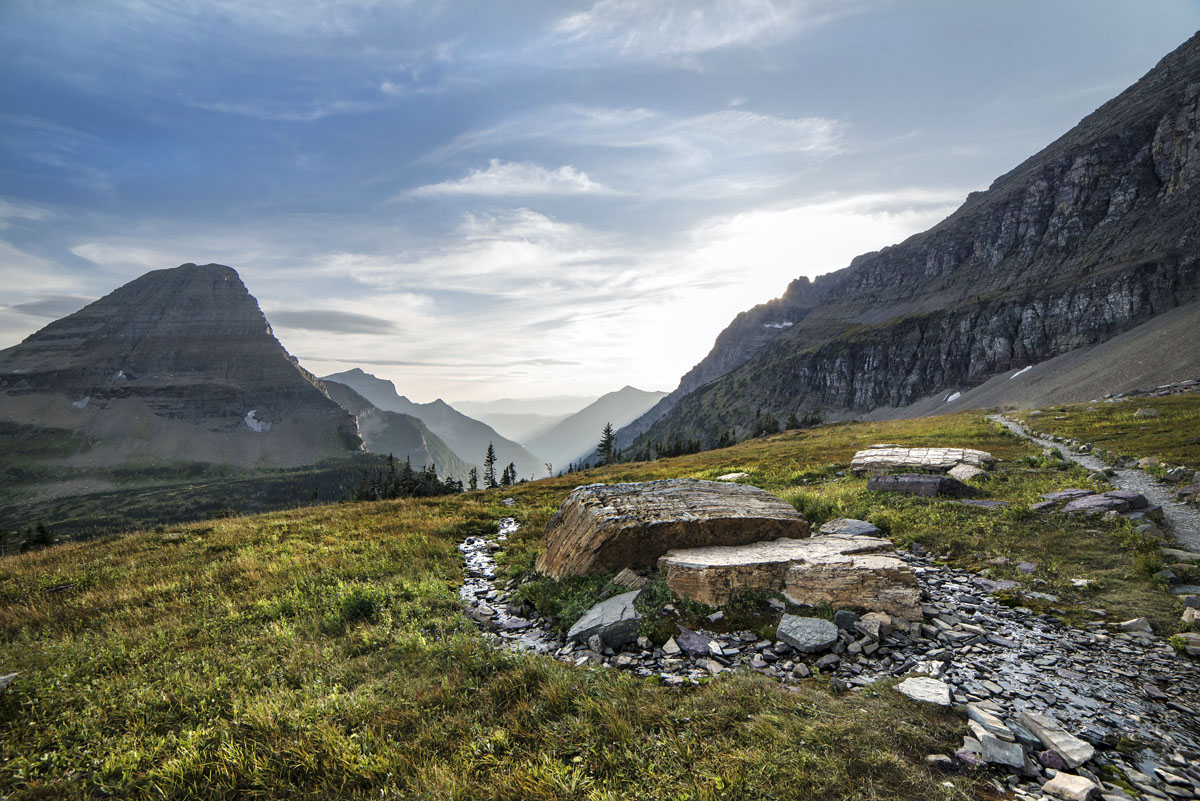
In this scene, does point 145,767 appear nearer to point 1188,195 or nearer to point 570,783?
point 570,783

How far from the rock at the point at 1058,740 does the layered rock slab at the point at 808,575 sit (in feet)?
10.00

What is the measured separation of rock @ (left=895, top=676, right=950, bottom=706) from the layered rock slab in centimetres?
233

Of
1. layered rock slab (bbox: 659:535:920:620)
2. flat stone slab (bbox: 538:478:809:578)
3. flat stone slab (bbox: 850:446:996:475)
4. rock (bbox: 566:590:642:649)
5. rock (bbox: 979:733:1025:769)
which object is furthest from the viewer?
flat stone slab (bbox: 850:446:996:475)

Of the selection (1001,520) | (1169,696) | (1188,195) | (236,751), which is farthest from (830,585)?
(1188,195)

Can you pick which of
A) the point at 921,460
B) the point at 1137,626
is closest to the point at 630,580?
the point at 1137,626

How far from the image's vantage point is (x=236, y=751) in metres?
5.68

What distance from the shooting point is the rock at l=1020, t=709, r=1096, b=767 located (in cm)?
509

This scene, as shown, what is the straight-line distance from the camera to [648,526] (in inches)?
486

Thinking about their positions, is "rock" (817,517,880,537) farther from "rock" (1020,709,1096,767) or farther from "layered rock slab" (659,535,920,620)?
"rock" (1020,709,1096,767)

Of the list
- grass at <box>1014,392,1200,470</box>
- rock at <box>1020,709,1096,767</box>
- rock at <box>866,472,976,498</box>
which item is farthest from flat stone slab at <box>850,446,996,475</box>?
rock at <box>1020,709,1096,767</box>

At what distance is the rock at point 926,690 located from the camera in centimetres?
621

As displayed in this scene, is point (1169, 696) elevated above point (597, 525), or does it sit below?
below

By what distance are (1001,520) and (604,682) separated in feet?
48.7

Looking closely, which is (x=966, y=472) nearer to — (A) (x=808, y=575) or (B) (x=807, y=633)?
(A) (x=808, y=575)
